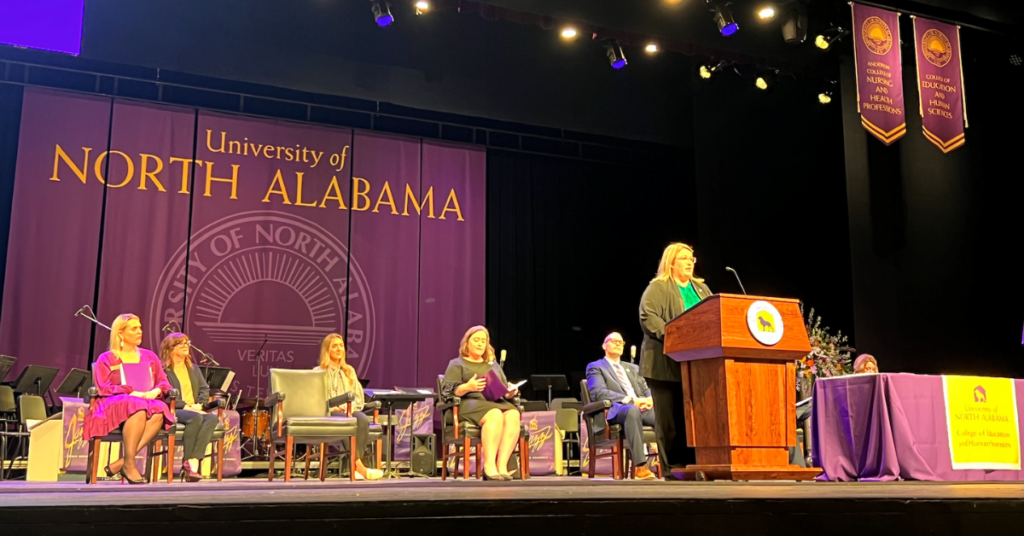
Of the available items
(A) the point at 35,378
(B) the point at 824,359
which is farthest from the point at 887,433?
(A) the point at 35,378

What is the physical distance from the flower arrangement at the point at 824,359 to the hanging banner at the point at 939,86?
174 cm

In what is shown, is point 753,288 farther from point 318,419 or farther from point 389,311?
point 318,419

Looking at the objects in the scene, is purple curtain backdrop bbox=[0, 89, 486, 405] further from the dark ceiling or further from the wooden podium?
the wooden podium

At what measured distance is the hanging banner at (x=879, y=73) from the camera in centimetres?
682

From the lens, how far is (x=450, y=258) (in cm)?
938

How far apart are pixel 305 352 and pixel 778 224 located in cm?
472

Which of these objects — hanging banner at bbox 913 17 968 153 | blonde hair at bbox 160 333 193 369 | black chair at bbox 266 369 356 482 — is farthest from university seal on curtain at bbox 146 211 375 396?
hanging banner at bbox 913 17 968 153

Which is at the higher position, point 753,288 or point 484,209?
point 484,209

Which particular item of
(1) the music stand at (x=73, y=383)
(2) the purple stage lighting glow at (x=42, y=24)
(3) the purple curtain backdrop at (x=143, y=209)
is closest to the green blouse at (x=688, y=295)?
A: (1) the music stand at (x=73, y=383)

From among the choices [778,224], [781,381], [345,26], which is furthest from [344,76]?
[781,381]

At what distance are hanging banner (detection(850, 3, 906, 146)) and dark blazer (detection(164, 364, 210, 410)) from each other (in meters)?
5.16

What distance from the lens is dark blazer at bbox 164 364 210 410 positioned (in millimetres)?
5796

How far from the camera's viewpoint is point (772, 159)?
8.62m

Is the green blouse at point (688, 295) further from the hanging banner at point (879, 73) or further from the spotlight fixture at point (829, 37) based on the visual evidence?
the spotlight fixture at point (829, 37)
